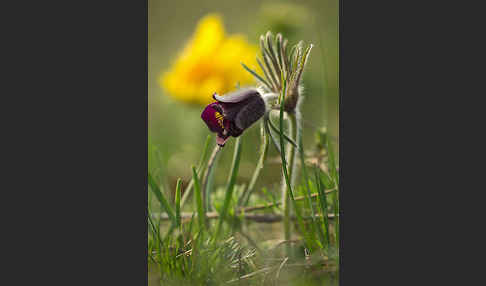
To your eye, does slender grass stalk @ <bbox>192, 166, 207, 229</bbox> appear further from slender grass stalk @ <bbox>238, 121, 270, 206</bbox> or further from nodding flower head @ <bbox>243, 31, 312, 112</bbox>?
nodding flower head @ <bbox>243, 31, 312, 112</bbox>

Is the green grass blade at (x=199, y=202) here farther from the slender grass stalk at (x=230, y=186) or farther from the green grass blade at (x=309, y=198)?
the green grass blade at (x=309, y=198)

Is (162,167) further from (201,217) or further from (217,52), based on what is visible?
(217,52)

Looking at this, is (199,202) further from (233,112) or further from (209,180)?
(233,112)

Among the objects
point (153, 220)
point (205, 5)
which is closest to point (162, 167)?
point (153, 220)

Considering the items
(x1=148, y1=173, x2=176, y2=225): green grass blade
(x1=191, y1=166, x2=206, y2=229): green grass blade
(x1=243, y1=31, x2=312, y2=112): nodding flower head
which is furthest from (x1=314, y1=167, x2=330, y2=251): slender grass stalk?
(x1=148, y1=173, x2=176, y2=225): green grass blade

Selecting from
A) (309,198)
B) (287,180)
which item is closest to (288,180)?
(287,180)

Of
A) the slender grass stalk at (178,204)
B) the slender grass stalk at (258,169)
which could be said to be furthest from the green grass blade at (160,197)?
the slender grass stalk at (258,169)
